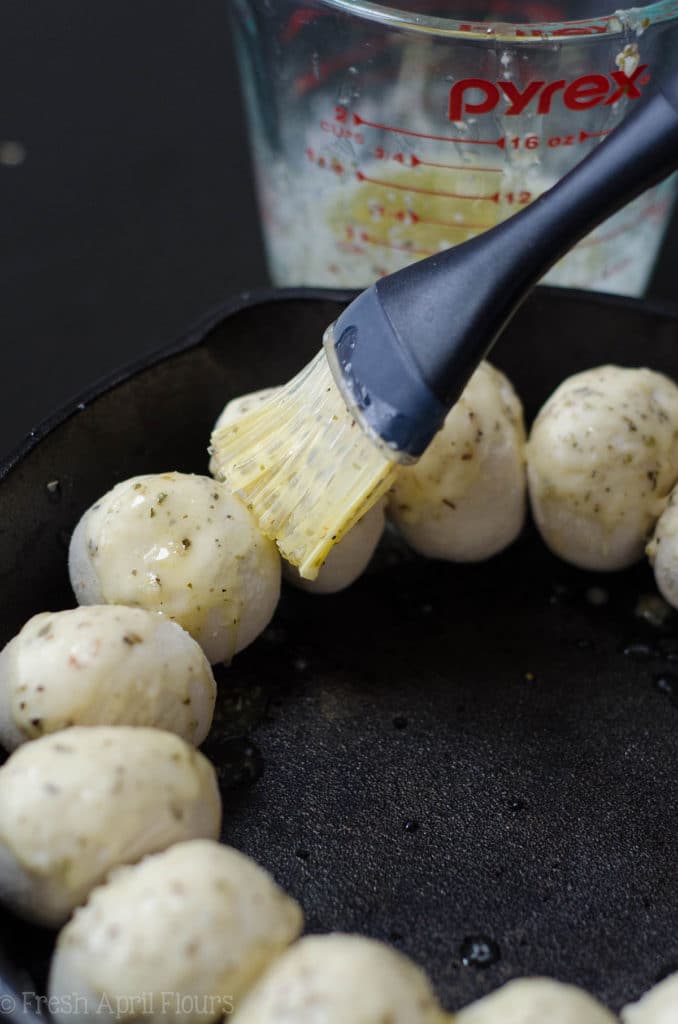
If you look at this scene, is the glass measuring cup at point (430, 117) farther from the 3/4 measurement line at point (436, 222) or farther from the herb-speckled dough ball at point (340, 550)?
the herb-speckled dough ball at point (340, 550)

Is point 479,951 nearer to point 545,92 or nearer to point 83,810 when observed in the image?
point 83,810

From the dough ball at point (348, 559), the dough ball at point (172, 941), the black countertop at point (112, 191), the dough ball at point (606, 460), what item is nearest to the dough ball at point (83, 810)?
the dough ball at point (172, 941)

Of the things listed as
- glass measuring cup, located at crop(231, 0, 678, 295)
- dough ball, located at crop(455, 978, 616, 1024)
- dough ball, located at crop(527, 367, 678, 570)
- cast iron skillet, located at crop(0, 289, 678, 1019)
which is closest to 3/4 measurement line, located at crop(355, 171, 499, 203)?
glass measuring cup, located at crop(231, 0, 678, 295)

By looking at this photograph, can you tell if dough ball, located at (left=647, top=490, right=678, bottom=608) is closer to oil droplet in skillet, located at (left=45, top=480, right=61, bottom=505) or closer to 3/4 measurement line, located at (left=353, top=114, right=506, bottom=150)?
3/4 measurement line, located at (left=353, top=114, right=506, bottom=150)

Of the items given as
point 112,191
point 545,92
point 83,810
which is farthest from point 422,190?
point 83,810

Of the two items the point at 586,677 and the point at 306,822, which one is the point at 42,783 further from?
the point at 586,677
